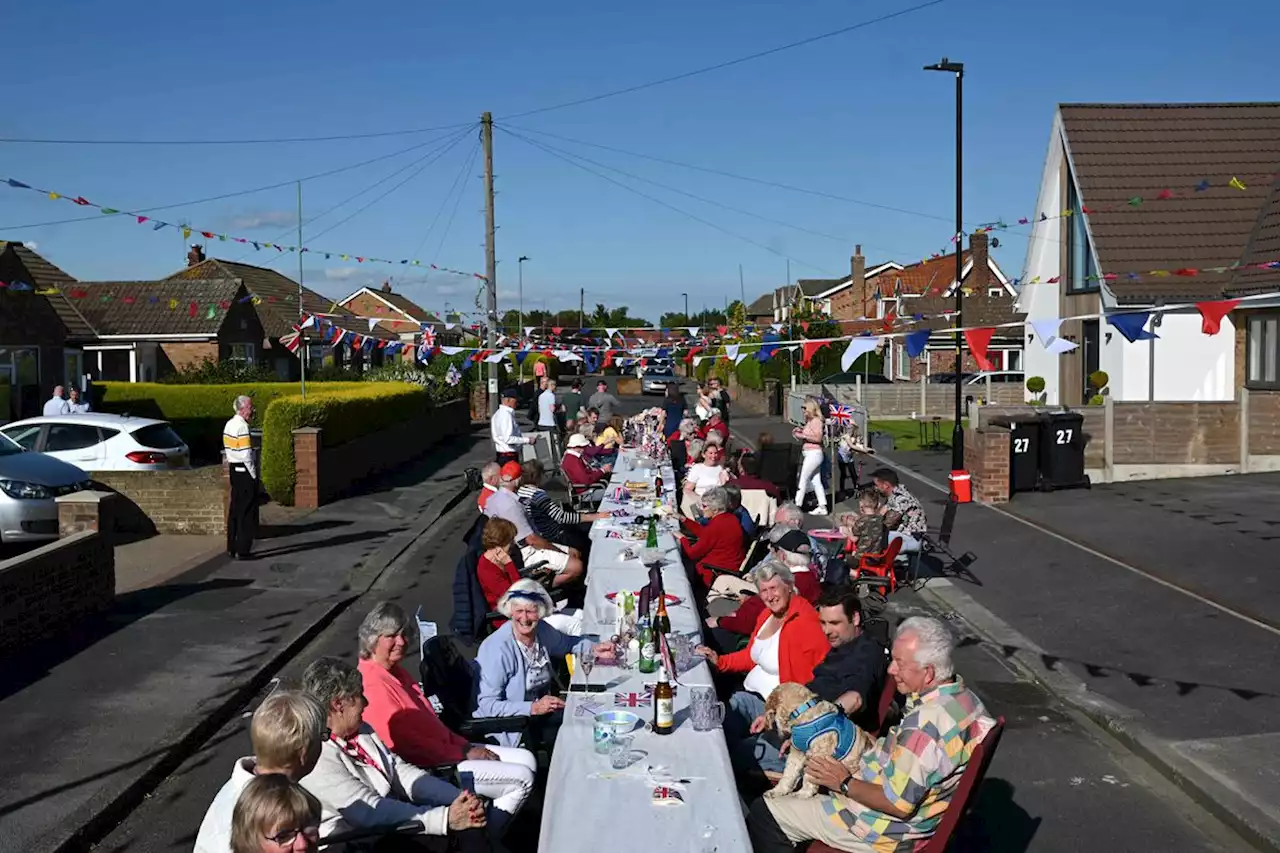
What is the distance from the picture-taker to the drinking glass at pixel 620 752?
5156 millimetres

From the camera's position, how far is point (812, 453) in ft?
56.1

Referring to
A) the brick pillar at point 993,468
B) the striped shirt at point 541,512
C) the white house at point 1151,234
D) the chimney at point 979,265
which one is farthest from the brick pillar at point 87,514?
the chimney at point 979,265

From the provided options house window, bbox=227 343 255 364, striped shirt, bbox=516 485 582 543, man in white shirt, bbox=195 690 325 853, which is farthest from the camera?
house window, bbox=227 343 255 364

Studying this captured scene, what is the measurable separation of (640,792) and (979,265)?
55644 mm

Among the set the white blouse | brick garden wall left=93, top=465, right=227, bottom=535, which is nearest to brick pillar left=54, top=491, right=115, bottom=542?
brick garden wall left=93, top=465, right=227, bottom=535

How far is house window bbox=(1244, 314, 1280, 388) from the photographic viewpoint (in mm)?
21263

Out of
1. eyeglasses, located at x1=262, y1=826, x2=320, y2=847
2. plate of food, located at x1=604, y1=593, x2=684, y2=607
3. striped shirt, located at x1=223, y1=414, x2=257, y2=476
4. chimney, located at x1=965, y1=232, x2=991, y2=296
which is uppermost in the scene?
chimney, located at x1=965, y1=232, x2=991, y2=296

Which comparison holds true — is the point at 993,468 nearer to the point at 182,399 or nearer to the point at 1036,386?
the point at 1036,386

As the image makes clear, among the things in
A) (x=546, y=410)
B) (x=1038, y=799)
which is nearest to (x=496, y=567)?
(x=1038, y=799)

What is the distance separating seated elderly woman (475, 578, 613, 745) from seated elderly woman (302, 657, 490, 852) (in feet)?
4.03

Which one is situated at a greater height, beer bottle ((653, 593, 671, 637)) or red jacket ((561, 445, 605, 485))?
red jacket ((561, 445, 605, 485))

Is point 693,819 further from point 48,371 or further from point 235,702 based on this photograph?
point 48,371

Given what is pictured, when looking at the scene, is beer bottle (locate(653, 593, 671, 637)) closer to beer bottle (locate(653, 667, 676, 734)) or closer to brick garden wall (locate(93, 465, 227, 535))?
beer bottle (locate(653, 667, 676, 734))

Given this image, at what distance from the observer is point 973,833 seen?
20.1ft
